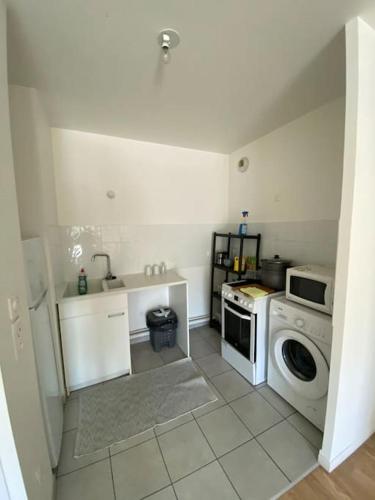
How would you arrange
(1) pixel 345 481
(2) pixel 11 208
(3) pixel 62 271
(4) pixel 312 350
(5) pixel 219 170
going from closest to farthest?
1. (2) pixel 11 208
2. (1) pixel 345 481
3. (4) pixel 312 350
4. (3) pixel 62 271
5. (5) pixel 219 170

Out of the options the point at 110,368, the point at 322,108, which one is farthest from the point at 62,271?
the point at 322,108

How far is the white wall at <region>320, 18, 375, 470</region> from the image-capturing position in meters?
0.97

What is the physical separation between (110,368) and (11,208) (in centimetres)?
163

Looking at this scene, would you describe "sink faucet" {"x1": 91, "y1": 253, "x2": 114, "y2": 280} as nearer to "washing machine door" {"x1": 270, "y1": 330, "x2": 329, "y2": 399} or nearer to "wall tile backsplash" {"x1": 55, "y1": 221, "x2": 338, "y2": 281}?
"wall tile backsplash" {"x1": 55, "y1": 221, "x2": 338, "y2": 281}

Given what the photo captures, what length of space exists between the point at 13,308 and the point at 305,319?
1.62 m

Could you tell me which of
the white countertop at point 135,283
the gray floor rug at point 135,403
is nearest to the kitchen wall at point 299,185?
the white countertop at point 135,283

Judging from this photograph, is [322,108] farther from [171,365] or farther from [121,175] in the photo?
[171,365]

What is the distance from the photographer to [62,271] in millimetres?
2070

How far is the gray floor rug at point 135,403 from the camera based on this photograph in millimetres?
1445

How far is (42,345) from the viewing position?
1164 mm

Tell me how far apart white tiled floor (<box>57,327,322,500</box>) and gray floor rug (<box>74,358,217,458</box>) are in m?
0.06

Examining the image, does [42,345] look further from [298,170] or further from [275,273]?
[298,170]

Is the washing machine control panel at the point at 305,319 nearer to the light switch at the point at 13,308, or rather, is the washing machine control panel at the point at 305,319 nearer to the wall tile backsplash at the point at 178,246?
the wall tile backsplash at the point at 178,246

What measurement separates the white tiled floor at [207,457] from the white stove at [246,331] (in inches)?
8.8
